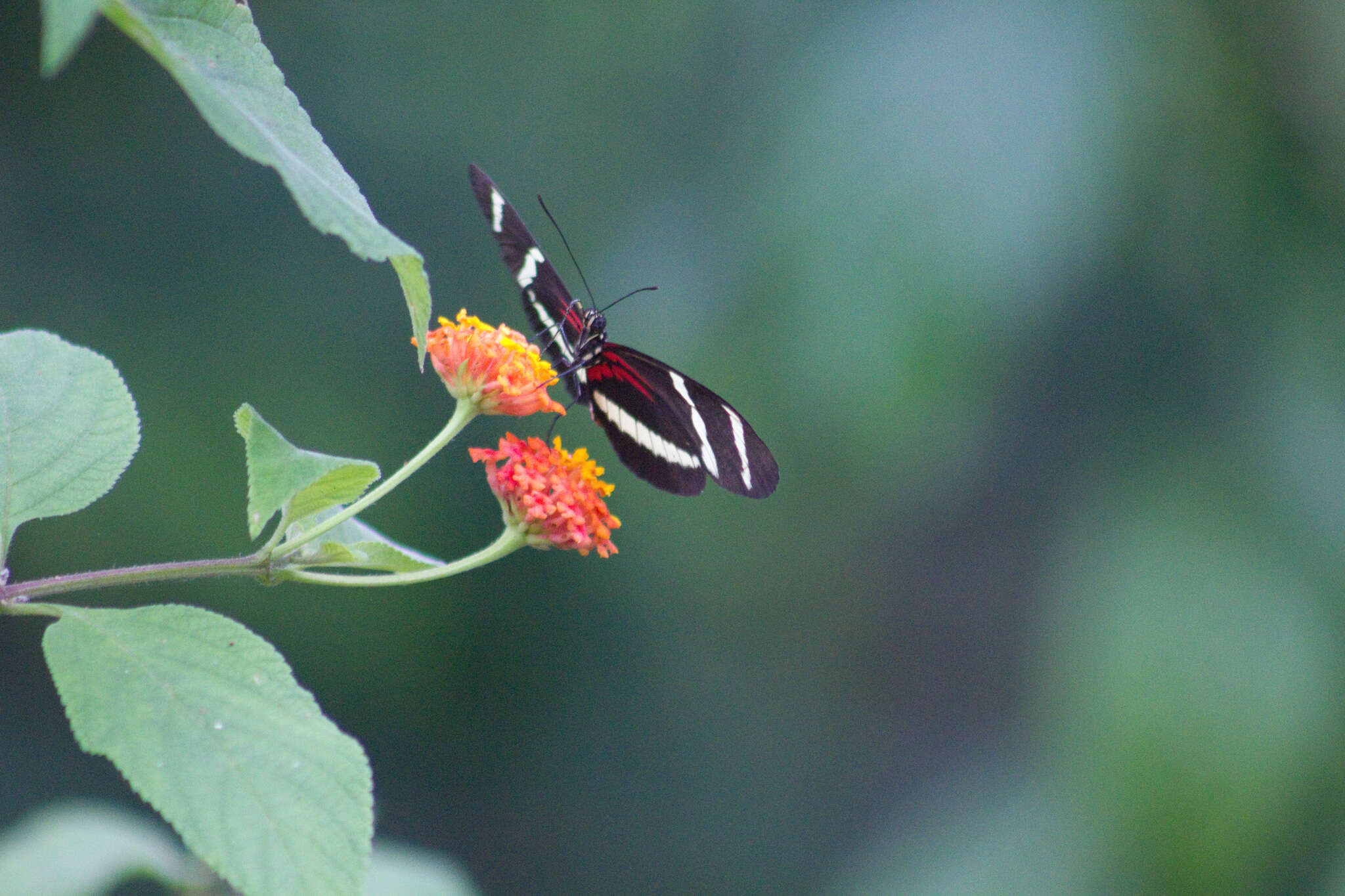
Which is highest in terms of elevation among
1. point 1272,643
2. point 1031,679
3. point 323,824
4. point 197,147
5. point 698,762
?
point 323,824

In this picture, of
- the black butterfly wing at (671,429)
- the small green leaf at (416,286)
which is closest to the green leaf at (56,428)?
the small green leaf at (416,286)

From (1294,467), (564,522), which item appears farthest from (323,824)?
(1294,467)

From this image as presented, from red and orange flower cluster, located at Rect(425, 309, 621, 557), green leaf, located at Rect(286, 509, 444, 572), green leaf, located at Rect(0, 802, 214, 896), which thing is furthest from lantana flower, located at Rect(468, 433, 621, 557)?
green leaf, located at Rect(0, 802, 214, 896)

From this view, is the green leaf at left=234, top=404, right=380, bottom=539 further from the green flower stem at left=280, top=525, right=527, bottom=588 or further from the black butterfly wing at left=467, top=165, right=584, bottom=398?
the black butterfly wing at left=467, top=165, right=584, bottom=398

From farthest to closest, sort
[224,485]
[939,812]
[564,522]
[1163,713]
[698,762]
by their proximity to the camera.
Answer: [698,762], [224,485], [939,812], [1163,713], [564,522]

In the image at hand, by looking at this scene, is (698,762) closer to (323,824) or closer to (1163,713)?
(1163,713)
